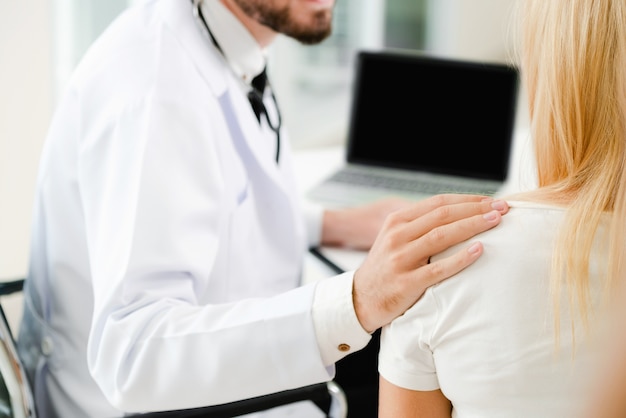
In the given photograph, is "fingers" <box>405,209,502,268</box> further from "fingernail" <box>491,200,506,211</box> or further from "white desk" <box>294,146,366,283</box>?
"white desk" <box>294,146,366,283</box>

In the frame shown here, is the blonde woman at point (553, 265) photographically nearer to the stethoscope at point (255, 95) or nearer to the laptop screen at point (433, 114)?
the stethoscope at point (255, 95)

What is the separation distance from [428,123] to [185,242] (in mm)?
1035

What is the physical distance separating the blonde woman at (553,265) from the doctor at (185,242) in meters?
0.03

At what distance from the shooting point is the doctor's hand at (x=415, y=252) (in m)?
0.75

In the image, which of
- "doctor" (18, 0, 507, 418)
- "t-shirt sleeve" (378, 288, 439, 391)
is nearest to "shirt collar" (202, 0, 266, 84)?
"doctor" (18, 0, 507, 418)

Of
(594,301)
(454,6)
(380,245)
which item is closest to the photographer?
(594,301)

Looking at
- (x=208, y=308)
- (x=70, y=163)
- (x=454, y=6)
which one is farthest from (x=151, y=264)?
(x=454, y=6)

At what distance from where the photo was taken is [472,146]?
1.86 m

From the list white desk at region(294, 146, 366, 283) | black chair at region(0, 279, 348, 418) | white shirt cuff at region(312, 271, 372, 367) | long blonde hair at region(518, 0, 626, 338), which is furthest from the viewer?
white desk at region(294, 146, 366, 283)

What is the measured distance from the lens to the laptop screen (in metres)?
1.86

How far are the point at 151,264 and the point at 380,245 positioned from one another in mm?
286

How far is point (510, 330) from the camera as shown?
734 millimetres

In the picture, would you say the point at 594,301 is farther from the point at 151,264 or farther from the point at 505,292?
the point at 151,264

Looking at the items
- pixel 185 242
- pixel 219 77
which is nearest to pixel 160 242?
pixel 185 242
